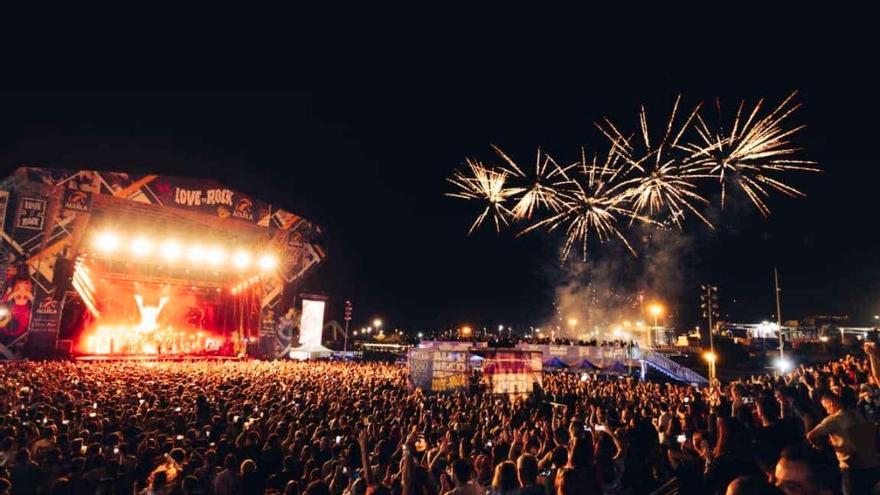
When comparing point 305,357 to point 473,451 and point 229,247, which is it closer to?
point 229,247

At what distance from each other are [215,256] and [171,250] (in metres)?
3.46

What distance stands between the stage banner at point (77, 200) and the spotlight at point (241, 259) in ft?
36.0

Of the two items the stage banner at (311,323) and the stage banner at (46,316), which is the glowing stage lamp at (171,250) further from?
the stage banner at (311,323)

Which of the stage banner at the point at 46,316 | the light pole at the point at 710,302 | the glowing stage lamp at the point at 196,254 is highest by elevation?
the glowing stage lamp at the point at 196,254

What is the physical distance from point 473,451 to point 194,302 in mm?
41491

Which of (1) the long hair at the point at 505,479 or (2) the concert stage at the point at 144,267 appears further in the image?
(2) the concert stage at the point at 144,267

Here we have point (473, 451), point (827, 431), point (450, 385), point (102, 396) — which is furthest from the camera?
point (450, 385)

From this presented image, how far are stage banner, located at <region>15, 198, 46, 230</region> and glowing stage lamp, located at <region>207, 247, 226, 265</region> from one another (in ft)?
35.9

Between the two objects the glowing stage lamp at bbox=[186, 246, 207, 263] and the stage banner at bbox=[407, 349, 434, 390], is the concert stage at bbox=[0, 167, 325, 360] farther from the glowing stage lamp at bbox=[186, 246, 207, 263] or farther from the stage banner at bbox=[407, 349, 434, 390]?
the stage banner at bbox=[407, 349, 434, 390]

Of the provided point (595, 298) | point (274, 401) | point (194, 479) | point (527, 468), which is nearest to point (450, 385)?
point (274, 401)

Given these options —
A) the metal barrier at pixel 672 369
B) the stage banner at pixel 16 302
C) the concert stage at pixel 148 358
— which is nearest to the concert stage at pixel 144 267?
the stage banner at pixel 16 302

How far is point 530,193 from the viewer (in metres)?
11.2

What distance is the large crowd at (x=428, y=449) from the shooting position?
437 cm

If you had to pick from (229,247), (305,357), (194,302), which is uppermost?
(229,247)
